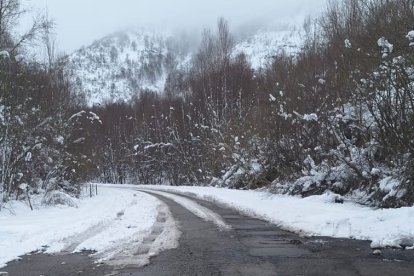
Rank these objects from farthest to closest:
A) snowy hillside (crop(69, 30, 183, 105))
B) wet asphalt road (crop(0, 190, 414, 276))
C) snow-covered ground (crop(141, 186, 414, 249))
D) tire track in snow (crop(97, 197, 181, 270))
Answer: snowy hillside (crop(69, 30, 183, 105)), snow-covered ground (crop(141, 186, 414, 249)), tire track in snow (crop(97, 197, 181, 270)), wet asphalt road (crop(0, 190, 414, 276))

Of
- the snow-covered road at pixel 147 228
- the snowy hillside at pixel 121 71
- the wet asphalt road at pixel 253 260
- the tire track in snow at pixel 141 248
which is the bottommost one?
the wet asphalt road at pixel 253 260

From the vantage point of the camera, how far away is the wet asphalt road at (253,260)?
7.02 meters

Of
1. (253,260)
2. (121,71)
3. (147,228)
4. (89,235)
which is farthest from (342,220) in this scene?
(121,71)

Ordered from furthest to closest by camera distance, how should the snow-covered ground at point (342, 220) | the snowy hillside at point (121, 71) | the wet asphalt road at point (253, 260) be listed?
the snowy hillside at point (121, 71) → the snow-covered ground at point (342, 220) → the wet asphalt road at point (253, 260)

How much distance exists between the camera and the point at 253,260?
7.86 m

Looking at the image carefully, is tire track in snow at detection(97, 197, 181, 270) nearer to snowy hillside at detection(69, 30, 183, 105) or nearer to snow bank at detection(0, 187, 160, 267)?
snow bank at detection(0, 187, 160, 267)

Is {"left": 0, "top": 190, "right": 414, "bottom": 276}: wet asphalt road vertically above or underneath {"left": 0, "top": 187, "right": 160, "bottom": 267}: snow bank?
underneath

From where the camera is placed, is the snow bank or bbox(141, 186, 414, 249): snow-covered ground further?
the snow bank

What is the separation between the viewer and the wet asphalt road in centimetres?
702

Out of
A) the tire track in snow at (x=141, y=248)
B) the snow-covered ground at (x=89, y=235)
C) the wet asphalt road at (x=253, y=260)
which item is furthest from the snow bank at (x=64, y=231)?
the wet asphalt road at (x=253, y=260)

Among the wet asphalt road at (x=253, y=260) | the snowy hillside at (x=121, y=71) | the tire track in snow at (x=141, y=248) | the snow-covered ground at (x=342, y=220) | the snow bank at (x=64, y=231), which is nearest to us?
the wet asphalt road at (x=253, y=260)

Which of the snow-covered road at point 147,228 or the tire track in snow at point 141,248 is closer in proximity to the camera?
the tire track in snow at point 141,248

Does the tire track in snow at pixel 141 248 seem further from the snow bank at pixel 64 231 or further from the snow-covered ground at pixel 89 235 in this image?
the snow bank at pixel 64 231

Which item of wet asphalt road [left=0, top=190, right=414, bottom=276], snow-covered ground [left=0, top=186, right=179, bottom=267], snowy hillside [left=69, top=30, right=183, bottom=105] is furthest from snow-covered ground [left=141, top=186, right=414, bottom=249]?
snowy hillside [left=69, top=30, right=183, bottom=105]
